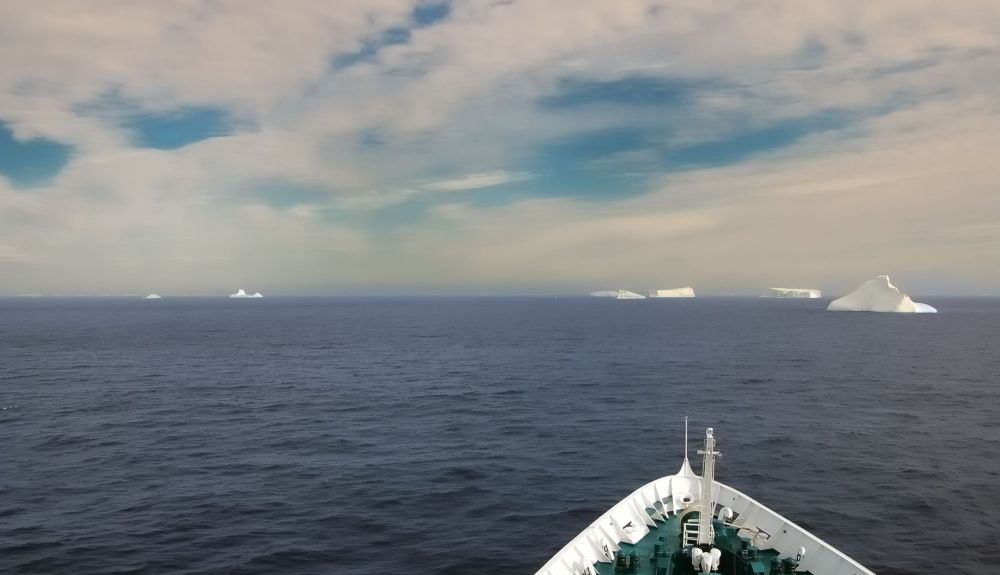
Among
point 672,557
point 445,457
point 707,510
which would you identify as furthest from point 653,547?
point 445,457

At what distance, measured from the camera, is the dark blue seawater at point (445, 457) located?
35.6m

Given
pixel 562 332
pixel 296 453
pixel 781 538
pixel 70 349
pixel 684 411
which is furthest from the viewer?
pixel 562 332

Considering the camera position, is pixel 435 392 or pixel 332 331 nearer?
pixel 435 392

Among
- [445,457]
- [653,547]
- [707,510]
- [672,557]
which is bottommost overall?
[445,457]

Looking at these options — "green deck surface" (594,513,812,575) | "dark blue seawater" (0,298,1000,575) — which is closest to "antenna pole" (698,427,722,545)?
"green deck surface" (594,513,812,575)

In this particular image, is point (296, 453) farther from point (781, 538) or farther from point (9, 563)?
point (781, 538)

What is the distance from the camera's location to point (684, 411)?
242ft

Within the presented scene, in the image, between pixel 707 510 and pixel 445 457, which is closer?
pixel 707 510

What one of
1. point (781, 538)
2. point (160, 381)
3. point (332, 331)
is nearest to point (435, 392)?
point (160, 381)

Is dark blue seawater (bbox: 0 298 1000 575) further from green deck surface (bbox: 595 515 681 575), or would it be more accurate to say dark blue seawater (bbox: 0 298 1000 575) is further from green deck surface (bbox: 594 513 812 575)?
green deck surface (bbox: 594 513 812 575)

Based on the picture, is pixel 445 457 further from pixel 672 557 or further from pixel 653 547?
pixel 672 557

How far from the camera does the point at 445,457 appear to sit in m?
53.3

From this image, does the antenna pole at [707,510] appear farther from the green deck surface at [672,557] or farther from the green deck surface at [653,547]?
the green deck surface at [653,547]

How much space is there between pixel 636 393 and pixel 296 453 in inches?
1975
